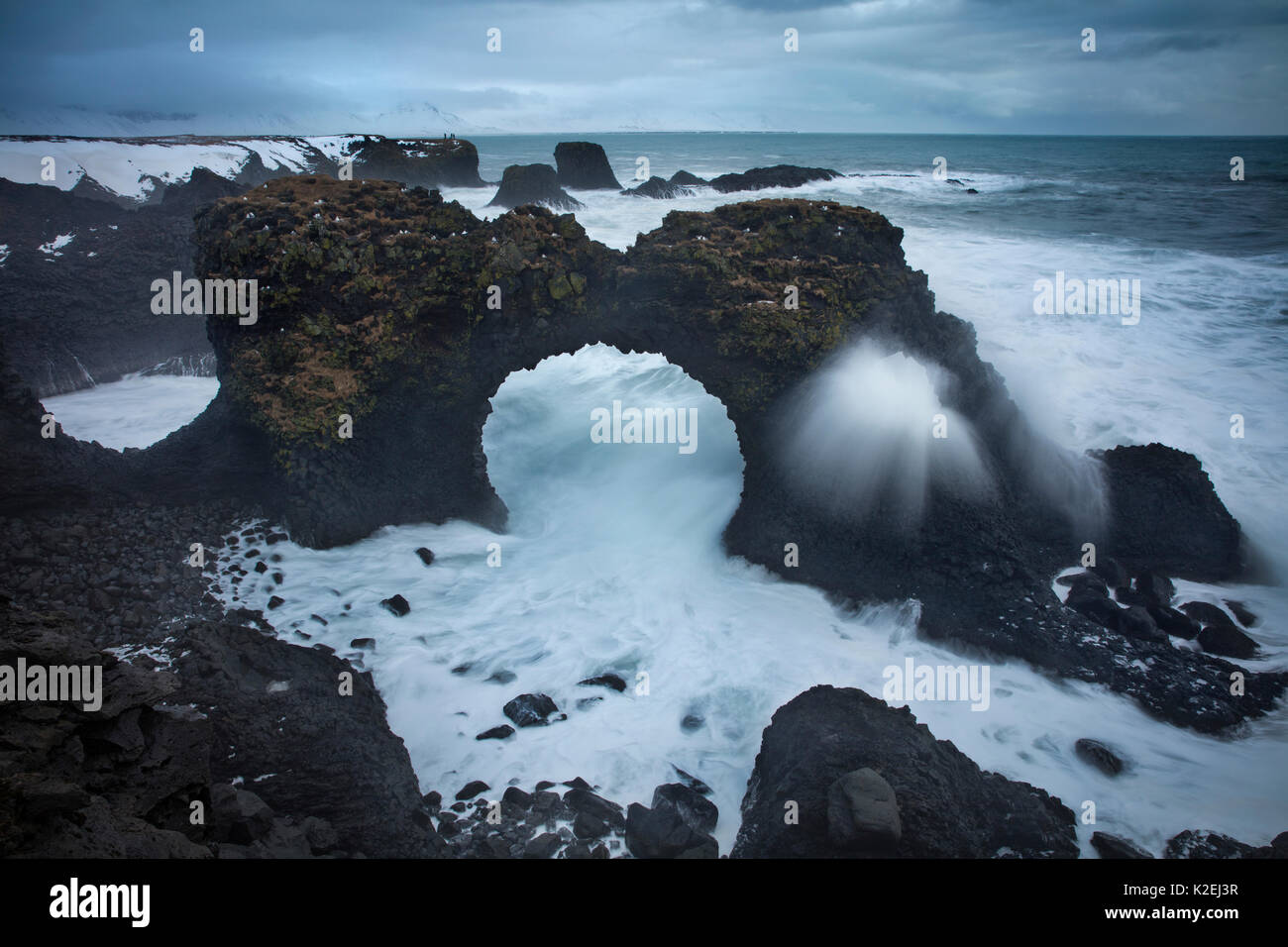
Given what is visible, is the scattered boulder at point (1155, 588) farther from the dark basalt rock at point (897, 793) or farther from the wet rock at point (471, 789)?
the wet rock at point (471, 789)

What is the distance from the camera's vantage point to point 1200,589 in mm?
11789

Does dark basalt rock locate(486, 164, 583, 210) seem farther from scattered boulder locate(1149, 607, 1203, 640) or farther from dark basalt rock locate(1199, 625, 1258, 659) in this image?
dark basalt rock locate(1199, 625, 1258, 659)

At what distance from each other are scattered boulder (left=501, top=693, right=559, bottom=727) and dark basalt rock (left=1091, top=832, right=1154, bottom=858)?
6.13 m

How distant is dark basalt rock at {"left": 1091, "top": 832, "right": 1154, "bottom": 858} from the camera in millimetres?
7000

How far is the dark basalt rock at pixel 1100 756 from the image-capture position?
830 cm

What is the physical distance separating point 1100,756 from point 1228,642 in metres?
3.78

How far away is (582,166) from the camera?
48.8 metres

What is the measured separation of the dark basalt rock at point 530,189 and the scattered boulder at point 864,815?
38941mm

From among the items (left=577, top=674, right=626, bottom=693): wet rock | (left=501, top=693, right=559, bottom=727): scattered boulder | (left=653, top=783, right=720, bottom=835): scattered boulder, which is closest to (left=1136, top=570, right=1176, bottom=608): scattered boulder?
(left=653, top=783, right=720, bottom=835): scattered boulder
